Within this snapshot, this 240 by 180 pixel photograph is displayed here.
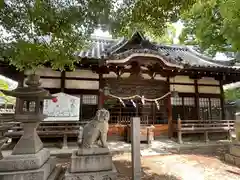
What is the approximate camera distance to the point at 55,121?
8125 mm

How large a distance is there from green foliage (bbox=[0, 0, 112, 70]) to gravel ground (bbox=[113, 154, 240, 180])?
385 centimetres

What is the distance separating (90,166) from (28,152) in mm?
1512

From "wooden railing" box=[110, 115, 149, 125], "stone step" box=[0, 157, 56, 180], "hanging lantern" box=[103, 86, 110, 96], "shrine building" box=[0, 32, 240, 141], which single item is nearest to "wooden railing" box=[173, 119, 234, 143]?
"shrine building" box=[0, 32, 240, 141]

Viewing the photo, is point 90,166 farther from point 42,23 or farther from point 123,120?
point 123,120

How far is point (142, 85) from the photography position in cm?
973

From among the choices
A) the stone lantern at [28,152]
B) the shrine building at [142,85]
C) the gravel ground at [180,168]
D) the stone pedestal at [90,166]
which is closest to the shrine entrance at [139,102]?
the shrine building at [142,85]

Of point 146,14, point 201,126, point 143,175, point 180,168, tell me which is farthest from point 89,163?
point 201,126

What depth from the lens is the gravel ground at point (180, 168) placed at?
4.73 m

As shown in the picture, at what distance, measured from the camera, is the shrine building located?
28.6 feet

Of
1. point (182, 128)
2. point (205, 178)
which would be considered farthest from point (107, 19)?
point (182, 128)

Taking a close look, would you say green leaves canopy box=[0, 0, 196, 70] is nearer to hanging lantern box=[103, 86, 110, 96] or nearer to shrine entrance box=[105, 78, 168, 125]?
hanging lantern box=[103, 86, 110, 96]

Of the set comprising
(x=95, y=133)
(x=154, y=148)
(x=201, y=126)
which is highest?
(x=95, y=133)

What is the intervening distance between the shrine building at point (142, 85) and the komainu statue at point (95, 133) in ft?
12.9

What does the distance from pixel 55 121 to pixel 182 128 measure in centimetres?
605
